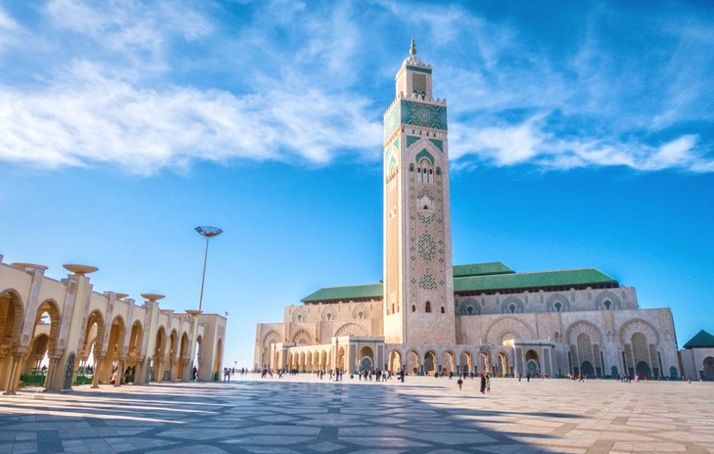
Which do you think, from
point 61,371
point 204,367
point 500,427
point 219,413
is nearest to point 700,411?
point 500,427

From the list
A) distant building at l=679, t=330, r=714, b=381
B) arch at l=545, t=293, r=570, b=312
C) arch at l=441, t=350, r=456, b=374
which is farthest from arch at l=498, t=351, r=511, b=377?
distant building at l=679, t=330, r=714, b=381

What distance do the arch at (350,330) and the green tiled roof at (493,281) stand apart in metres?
4.04

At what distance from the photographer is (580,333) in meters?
45.9

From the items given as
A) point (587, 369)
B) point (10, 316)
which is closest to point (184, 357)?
point (10, 316)

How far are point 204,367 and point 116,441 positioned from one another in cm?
2489

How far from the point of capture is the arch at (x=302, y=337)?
60675 millimetres

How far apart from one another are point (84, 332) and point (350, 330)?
43066 mm

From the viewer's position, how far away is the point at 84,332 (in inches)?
693

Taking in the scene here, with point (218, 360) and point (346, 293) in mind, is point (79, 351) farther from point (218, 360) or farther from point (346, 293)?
point (346, 293)

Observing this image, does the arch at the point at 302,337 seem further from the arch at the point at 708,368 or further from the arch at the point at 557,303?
the arch at the point at 708,368

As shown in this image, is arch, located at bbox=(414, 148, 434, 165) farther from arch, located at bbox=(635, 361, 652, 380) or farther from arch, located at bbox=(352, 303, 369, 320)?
arch, located at bbox=(635, 361, 652, 380)

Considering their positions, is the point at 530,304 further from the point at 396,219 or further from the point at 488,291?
the point at 396,219

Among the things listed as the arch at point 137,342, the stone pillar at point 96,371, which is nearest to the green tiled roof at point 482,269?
the arch at point 137,342

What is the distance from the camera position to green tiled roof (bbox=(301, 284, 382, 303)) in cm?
6045
